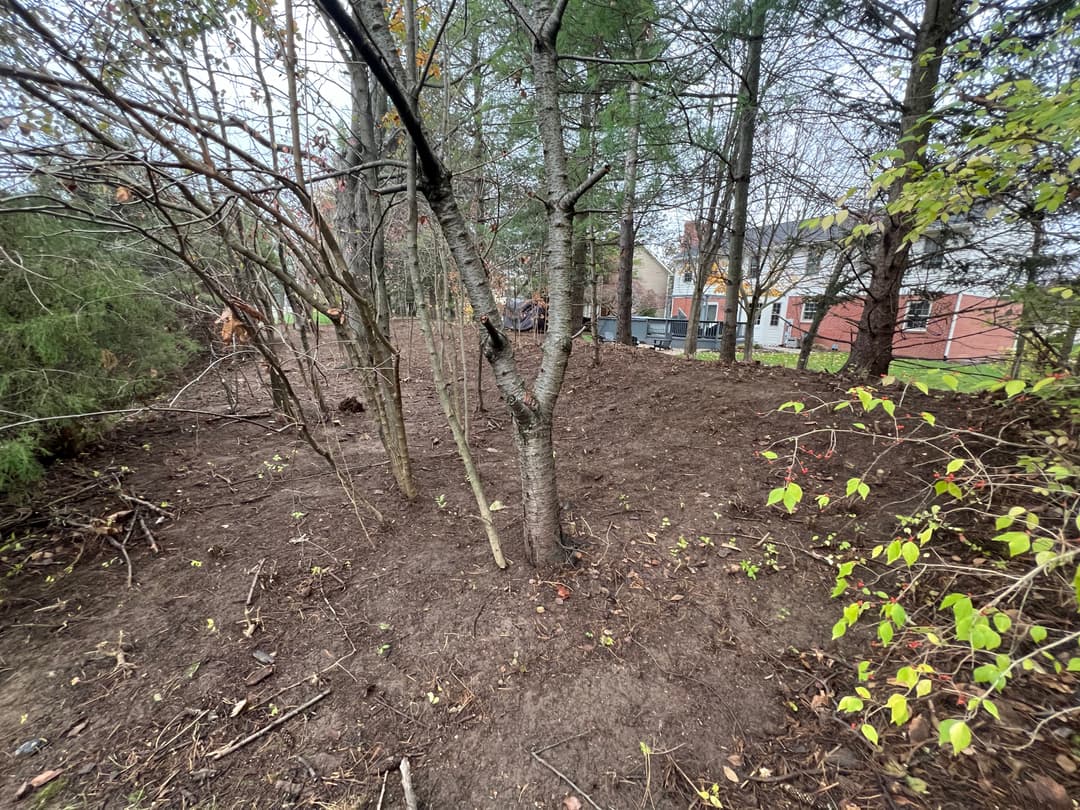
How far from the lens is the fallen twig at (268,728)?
147 cm

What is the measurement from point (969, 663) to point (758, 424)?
2127 millimetres

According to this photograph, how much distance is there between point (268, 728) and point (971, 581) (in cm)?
322

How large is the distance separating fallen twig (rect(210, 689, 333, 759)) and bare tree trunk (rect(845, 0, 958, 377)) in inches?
193

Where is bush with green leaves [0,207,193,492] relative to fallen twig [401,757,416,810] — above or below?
above

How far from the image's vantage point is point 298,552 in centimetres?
239

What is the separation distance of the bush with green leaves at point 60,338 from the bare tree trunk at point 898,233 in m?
5.95

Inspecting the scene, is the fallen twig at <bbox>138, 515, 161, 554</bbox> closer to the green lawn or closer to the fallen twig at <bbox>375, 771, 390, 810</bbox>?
the fallen twig at <bbox>375, 771, 390, 810</bbox>

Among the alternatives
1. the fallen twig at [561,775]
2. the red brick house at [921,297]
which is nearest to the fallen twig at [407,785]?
the fallen twig at [561,775]

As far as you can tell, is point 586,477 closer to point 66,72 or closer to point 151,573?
point 151,573

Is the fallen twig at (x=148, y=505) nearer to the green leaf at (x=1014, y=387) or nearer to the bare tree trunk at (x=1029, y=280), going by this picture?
the green leaf at (x=1014, y=387)

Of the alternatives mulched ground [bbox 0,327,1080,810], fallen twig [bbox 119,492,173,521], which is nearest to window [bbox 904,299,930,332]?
mulched ground [bbox 0,327,1080,810]

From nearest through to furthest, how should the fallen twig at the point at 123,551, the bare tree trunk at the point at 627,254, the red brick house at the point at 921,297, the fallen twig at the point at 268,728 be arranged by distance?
the fallen twig at the point at 268,728
the fallen twig at the point at 123,551
the red brick house at the point at 921,297
the bare tree trunk at the point at 627,254

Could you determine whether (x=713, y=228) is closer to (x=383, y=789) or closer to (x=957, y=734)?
(x=957, y=734)

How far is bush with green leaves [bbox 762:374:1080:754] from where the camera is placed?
3.44 feet
